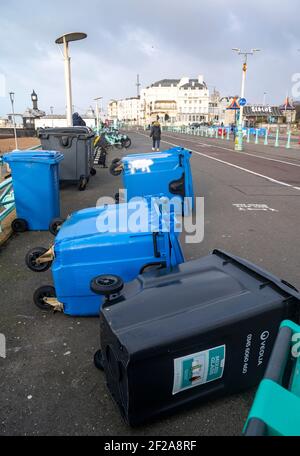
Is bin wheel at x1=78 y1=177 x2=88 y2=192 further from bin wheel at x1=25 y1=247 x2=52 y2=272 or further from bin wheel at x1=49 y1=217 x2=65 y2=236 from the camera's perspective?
bin wheel at x1=25 y1=247 x2=52 y2=272

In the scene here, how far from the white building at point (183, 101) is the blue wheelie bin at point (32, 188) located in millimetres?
143258

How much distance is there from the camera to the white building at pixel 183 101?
477 feet

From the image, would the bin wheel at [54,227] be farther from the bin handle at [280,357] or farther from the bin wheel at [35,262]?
the bin handle at [280,357]

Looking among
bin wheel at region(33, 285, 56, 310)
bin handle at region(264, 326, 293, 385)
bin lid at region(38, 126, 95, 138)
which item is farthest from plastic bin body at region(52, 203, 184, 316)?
bin lid at region(38, 126, 95, 138)

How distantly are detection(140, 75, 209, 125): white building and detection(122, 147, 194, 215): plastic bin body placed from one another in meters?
142

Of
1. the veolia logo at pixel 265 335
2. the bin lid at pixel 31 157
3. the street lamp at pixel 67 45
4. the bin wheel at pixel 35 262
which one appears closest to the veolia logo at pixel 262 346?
the veolia logo at pixel 265 335

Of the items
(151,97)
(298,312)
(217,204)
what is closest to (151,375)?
(298,312)

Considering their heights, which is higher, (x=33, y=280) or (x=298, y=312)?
(x=298, y=312)

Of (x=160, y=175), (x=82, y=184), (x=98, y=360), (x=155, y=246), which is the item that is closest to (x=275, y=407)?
(x=98, y=360)

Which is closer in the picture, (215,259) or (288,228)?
(215,259)

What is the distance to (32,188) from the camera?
6066mm

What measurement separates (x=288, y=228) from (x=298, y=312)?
4.42 meters

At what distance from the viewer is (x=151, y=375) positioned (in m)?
2.08
